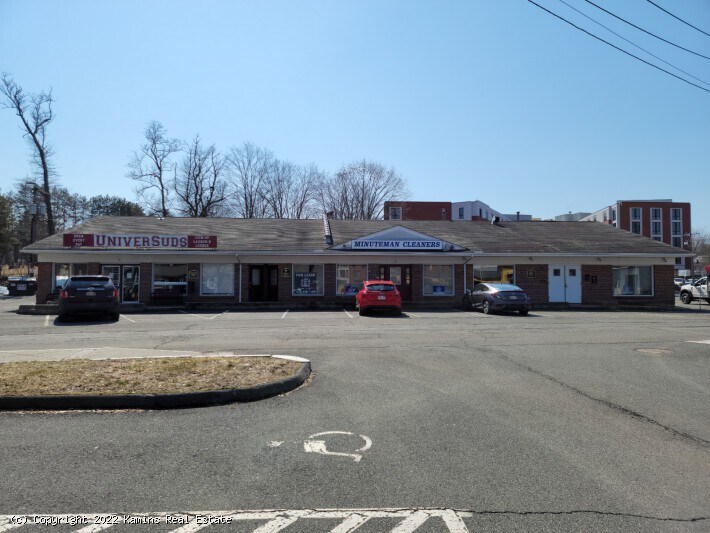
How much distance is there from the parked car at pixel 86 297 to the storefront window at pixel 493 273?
750 inches

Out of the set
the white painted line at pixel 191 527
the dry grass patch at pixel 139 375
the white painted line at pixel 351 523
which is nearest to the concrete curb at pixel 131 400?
the dry grass patch at pixel 139 375

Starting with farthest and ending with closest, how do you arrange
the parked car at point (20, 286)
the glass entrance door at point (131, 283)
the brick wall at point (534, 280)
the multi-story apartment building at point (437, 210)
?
the multi-story apartment building at point (437, 210) < the parked car at point (20, 286) < the brick wall at point (534, 280) < the glass entrance door at point (131, 283)

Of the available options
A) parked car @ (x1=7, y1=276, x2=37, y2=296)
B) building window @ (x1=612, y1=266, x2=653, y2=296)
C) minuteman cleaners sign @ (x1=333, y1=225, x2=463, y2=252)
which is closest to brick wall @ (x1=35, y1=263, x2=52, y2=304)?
minuteman cleaners sign @ (x1=333, y1=225, x2=463, y2=252)

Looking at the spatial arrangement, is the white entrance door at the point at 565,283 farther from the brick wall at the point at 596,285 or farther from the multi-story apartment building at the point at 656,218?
the multi-story apartment building at the point at 656,218

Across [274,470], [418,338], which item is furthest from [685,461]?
[418,338]

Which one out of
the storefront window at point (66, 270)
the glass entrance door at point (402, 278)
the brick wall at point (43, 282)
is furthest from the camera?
the glass entrance door at point (402, 278)

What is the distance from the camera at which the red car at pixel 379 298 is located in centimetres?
2138

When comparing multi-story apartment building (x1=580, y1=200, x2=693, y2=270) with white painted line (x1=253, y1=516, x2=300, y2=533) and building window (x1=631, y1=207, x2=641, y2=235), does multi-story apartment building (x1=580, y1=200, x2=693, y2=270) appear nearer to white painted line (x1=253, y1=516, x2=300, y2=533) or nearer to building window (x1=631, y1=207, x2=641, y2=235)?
building window (x1=631, y1=207, x2=641, y2=235)

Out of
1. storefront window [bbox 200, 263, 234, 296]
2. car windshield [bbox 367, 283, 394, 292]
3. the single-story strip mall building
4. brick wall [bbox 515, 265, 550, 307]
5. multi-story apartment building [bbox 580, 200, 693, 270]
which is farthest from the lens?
multi-story apartment building [bbox 580, 200, 693, 270]

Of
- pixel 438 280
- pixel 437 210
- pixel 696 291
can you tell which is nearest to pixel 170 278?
→ pixel 438 280

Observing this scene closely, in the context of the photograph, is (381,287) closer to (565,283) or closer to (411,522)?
(565,283)

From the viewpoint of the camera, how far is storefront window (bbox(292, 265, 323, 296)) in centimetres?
2747

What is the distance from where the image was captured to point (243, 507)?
3621 millimetres

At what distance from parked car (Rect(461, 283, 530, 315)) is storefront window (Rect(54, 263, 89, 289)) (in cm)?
2006
